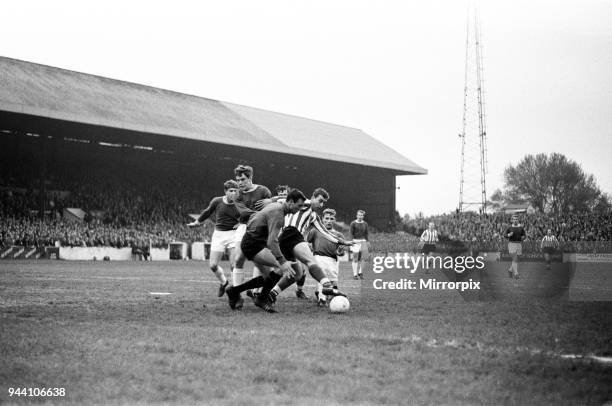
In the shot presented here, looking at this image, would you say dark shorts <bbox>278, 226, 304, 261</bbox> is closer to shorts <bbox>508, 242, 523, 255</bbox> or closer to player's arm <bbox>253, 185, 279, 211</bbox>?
player's arm <bbox>253, 185, 279, 211</bbox>

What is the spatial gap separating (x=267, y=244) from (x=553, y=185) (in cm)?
6479

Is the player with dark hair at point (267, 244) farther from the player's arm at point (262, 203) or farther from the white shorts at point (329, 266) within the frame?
the white shorts at point (329, 266)

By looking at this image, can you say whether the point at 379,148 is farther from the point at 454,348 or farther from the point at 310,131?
the point at 454,348

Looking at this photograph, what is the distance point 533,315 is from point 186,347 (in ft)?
17.9

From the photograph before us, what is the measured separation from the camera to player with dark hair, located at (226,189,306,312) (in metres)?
10.8

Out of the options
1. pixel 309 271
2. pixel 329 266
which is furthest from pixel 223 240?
pixel 309 271

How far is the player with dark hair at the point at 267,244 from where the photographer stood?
10836 millimetres

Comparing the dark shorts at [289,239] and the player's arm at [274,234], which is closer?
the player's arm at [274,234]

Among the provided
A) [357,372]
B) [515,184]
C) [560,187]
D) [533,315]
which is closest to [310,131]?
[560,187]

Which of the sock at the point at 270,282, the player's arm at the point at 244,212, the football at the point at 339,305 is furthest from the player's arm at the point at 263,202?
the football at the point at 339,305

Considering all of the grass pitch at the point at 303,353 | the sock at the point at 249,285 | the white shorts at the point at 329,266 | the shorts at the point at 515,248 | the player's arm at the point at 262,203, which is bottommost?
the grass pitch at the point at 303,353

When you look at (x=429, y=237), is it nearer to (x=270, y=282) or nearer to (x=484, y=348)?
(x=270, y=282)

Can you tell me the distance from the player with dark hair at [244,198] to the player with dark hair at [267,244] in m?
0.77

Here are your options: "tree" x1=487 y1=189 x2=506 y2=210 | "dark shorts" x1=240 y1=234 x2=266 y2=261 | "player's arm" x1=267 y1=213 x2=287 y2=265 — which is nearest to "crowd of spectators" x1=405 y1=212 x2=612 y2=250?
"dark shorts" x1=240 y1=234 x2=266 y2=261
